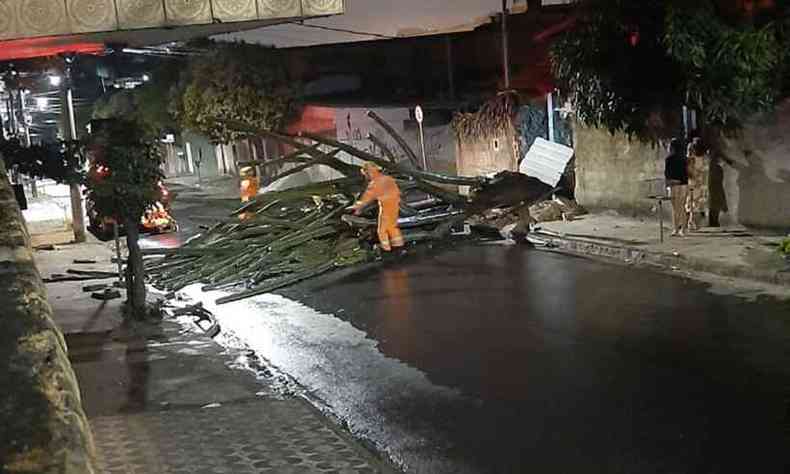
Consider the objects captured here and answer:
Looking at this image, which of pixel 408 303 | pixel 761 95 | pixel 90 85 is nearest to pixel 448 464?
pixel 408 303

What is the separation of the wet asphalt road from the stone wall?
395 cm

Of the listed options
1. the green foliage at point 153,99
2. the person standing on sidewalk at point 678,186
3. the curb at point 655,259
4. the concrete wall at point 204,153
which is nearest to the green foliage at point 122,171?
the curb at point 655,259

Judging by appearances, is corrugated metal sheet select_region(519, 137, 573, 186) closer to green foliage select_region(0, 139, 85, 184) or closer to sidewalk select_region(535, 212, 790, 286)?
sidewalk select_region(535, 212, 790, 286)

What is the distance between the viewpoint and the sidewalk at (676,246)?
11.9m

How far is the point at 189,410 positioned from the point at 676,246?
8831mm

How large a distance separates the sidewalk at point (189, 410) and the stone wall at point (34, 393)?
10.8ft

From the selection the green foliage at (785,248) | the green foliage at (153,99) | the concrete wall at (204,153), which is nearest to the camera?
the green foliage at (785,248)

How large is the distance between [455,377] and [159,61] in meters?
32.3

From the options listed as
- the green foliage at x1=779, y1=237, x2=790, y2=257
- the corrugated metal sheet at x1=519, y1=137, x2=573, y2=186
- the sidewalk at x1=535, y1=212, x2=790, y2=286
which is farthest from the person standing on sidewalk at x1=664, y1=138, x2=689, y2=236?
the corrugated metal sheet at x1=519, y1=137, x2=573, y2=186

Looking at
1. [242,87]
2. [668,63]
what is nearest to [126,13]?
[668,63]

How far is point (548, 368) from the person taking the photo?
8.44 m

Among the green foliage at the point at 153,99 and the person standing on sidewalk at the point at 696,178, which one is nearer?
the person standing on sidewalk at the point at 696,178

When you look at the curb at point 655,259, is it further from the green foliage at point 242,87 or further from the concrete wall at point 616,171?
the green foliage at point 242,87

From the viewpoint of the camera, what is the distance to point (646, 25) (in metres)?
14.5
